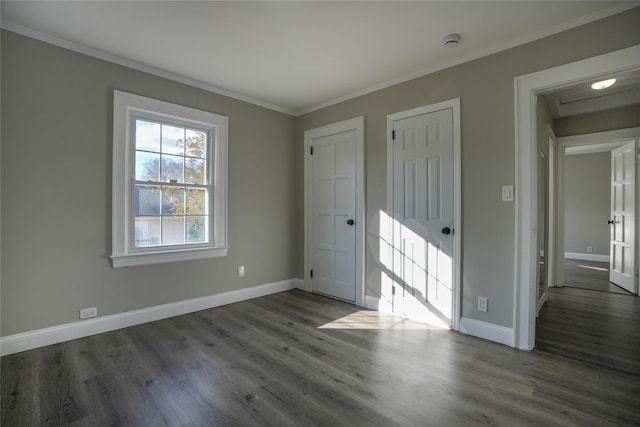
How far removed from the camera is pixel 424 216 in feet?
10.3

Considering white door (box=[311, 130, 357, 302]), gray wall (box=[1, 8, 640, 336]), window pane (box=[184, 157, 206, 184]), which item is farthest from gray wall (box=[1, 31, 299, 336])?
white door (box=[311, 130, 357, 302])

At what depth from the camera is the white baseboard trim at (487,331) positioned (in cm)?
260

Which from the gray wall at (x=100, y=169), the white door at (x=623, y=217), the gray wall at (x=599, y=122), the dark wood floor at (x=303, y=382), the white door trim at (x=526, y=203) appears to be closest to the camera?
the dark wood floor at (x=303, y=382)

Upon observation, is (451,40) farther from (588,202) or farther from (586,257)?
(586,257)

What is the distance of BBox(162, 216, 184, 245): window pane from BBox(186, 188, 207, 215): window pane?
0.15 metres

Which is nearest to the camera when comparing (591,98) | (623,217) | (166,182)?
(166,182)

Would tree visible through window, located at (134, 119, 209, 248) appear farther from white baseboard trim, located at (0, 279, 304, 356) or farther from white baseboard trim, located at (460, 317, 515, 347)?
white baseboard trim, located at (460, 317, 515, 347)

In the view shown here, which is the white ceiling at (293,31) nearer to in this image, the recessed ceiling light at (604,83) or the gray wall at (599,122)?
the recessed ceiling light at (604,83)

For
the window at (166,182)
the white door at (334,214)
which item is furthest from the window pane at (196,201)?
the white door at (334,214)

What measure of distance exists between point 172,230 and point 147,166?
71 cm

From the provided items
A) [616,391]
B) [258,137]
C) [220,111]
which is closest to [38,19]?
[220,111]

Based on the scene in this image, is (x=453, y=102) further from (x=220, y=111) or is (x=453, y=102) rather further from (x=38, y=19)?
(x=38, y=19)

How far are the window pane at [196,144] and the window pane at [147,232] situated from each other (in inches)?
33.2

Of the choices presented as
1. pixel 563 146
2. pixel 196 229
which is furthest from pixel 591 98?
pixel 196 229
